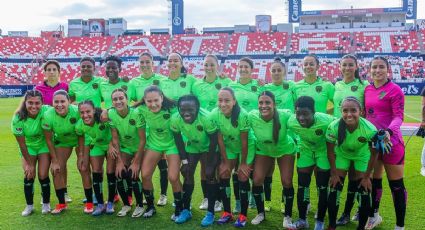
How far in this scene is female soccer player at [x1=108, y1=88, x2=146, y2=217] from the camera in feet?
18.5

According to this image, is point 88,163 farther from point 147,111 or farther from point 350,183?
point 350,183

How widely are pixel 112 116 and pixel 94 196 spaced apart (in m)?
1.50

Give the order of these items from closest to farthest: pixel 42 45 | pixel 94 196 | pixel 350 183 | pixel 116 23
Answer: pixel 350 183, pixel 94 196, pixel 42 45, pixel 116 23

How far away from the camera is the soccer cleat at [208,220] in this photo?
5.32 meters

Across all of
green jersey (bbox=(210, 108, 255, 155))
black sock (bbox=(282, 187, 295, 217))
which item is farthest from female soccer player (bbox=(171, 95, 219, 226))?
black sock (bbox=(282, 187, 295, 217))

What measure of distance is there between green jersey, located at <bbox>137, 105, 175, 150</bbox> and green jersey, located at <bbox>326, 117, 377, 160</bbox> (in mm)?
2180

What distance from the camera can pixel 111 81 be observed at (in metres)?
6.63

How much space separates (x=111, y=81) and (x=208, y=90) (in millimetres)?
1598

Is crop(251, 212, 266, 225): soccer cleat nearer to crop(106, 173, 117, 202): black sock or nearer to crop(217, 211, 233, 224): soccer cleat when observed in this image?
crop(217, 211, 233, 224): soccer cleat

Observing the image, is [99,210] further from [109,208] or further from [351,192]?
[351,192]

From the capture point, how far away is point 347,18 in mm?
51812

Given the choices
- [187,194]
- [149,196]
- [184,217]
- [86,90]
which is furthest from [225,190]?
[86,90]

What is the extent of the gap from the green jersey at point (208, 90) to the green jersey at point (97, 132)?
1.64 m

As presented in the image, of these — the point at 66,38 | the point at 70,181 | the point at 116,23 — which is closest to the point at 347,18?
the point at 116,23
